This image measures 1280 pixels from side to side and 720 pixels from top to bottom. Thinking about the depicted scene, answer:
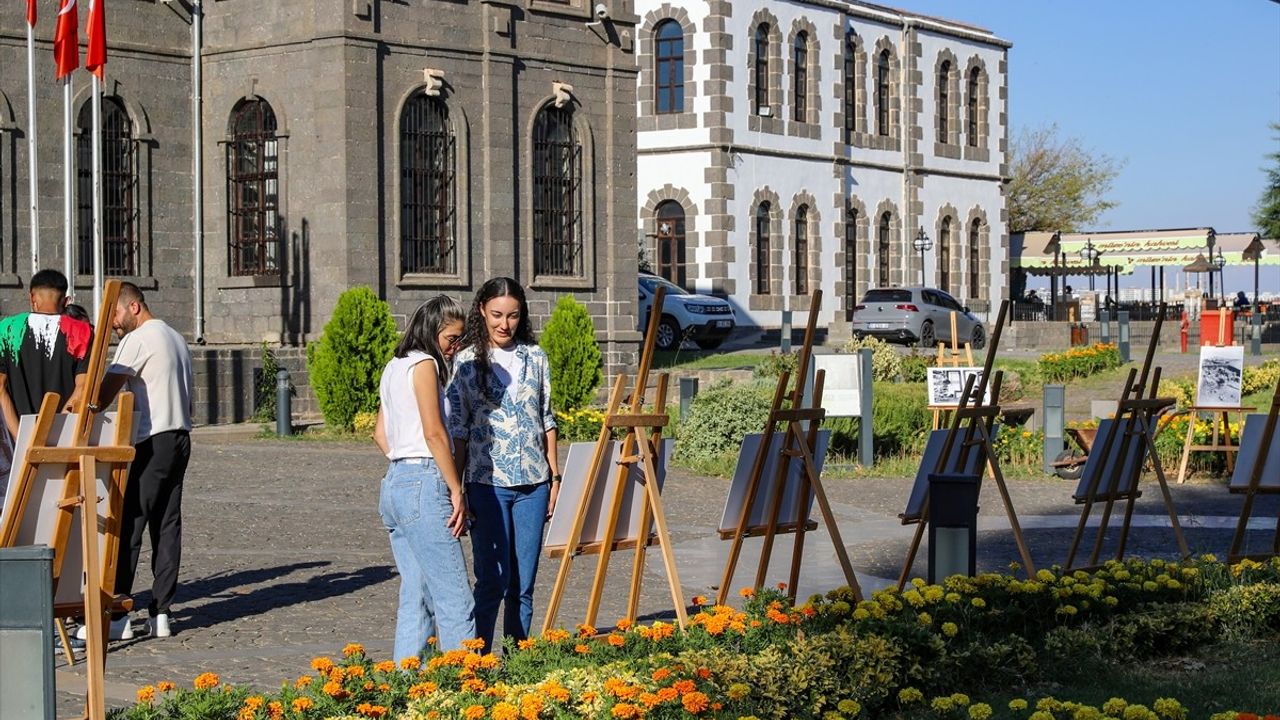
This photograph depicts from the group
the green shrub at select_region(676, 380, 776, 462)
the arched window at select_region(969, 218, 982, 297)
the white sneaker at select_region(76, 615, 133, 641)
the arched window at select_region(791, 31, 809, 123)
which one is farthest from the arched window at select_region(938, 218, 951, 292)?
the white sneaker at select_region(76, 615, 133, 641)

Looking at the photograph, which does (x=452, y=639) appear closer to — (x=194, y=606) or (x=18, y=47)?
(x=194, y=606)

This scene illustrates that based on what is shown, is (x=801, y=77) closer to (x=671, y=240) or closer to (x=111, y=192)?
(x=671, y=240)

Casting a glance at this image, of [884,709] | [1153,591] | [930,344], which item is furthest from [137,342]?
[930,344]

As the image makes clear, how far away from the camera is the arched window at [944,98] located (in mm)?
50719

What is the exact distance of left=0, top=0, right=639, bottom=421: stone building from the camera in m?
23.5

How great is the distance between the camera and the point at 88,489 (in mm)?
6566

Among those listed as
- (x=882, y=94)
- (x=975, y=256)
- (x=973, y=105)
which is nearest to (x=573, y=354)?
(x=882, y=94)

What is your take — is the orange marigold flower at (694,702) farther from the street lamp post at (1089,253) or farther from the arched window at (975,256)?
the street lamp post at (1089,253)

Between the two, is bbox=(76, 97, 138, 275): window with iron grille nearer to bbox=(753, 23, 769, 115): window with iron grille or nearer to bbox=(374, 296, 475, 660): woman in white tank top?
bbox=(374, 296, 475, 660): woman in white tank top

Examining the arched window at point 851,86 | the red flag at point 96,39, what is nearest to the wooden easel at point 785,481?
the red flag at point 96,39

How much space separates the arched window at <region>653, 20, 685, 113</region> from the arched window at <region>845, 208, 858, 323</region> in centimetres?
638

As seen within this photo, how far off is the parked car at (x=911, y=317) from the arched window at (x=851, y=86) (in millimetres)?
7556

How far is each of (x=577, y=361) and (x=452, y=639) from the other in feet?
58.2

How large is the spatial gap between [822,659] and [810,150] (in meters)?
38.9
